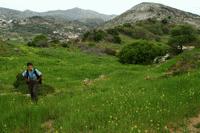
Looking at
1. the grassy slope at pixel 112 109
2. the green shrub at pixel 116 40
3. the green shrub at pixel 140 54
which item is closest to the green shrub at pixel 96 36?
the green shrub at pixel 116 40

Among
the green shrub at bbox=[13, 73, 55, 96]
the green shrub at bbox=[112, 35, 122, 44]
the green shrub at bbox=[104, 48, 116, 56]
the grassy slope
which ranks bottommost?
the green shrub at bbox=[104, 48, 116, 56]

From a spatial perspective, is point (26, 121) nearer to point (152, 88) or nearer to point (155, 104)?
point (155, 104)

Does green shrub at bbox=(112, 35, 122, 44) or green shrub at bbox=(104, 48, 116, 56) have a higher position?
green shrub at bbox=(112, 35, 122, 44)

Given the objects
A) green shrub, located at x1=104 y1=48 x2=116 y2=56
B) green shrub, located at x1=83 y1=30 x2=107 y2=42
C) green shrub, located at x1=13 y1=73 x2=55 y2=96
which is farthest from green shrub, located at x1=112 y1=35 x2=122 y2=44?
green shrub, located at x1=13 y1=73 x2=55 y2=96

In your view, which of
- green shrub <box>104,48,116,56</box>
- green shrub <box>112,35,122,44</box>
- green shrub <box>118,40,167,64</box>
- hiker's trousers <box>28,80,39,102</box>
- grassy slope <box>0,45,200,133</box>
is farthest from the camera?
green shrub <box>112,35,122,44</box>

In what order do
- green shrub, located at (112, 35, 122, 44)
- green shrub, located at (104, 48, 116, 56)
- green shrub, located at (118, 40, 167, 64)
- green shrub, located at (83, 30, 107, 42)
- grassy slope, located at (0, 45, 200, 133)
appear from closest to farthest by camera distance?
grassy slope, located at (0, 45, 200, 133), green shrub, located at (118, 40, 167, 64), green shrub, located at (104, 48, 116, 56), green shrub, located at (83, 30, 107, 42), green shrub, located at (112, 35, 122, 44)

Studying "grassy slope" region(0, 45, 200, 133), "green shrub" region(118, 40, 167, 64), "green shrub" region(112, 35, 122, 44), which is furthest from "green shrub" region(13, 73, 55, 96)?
"green shrub" region(112, 35, 122, 44)

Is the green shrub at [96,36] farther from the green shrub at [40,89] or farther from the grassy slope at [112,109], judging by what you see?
the grassy slope at [112,109]

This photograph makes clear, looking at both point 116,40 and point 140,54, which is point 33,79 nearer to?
point 140,54

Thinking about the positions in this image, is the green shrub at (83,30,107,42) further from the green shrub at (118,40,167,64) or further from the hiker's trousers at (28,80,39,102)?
the hiker's trousers at (28,80,39,102)

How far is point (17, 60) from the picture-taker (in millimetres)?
Answer: 45969

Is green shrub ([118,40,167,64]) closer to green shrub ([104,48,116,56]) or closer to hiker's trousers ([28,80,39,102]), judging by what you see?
green shrub ([104,48,116,56])

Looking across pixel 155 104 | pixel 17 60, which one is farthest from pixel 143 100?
pixel 17 60

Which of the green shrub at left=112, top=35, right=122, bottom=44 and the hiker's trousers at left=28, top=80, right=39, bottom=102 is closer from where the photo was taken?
the hiker's trousers at left=28, top=80, right=39, bottom=102
